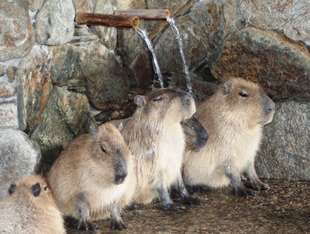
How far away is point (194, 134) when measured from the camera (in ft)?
18.8

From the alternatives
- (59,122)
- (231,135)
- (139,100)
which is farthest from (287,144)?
(59,122)

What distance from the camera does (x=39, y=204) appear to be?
421 cm

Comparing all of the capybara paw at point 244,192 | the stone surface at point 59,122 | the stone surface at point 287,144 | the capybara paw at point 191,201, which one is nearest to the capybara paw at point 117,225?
the capybara paw at point 191,201

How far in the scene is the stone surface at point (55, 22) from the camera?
16.6 feet

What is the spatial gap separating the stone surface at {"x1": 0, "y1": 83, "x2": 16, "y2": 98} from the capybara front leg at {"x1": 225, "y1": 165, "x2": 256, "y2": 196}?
234cm

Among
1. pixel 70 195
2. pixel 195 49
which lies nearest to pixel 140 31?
pixel 195 49

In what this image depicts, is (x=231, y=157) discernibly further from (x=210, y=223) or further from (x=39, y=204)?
(x=39, y=204)

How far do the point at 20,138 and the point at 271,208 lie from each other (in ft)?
7.84

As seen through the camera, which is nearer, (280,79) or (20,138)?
(20,138)

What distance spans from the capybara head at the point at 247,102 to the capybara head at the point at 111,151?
143 centimetres

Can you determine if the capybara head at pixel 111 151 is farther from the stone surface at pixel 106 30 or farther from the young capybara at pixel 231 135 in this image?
the stone surface at pixel 106 30

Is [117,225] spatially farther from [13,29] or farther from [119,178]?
[13,29]

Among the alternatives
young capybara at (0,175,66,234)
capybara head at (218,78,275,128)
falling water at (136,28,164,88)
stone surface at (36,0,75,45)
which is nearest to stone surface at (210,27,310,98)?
capybara head at (218,78,275,128)

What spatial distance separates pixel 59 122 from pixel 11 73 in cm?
90
